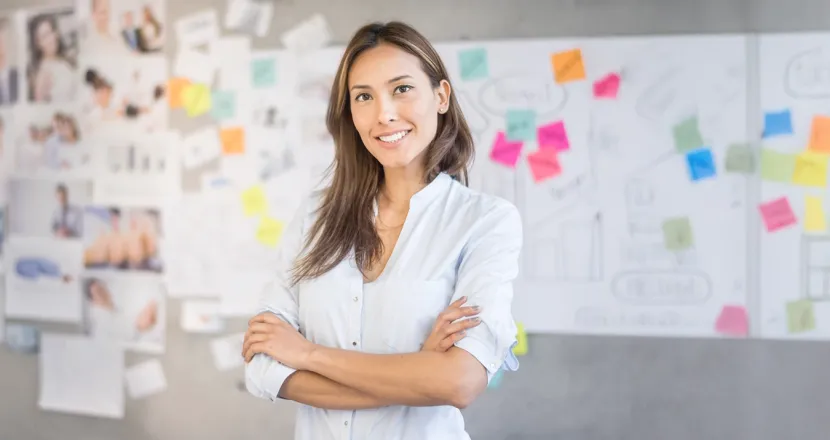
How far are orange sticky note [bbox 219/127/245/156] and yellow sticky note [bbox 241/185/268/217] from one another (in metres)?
0.14

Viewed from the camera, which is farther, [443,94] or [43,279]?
[43,279]

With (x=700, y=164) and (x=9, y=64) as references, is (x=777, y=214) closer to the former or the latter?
(x=700, y=164)

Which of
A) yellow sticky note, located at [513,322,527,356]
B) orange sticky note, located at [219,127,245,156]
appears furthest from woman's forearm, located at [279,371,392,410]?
orange sticky note, located at [219,127,245,156]

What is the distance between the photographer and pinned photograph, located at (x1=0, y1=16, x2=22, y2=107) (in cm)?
270

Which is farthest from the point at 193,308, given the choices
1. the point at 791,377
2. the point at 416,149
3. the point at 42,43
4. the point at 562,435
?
the point at 791,377

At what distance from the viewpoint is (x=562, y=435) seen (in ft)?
7.46

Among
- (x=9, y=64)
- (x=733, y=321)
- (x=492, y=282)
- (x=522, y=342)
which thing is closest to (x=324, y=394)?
(x=492, y=282)

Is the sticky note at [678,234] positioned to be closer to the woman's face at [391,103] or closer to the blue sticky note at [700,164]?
the blue sticky note at [700,164]

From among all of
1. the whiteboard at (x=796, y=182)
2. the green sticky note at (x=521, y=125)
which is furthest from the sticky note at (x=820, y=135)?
the green sticky note at (x=521, y=125)

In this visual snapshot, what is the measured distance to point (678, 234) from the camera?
7.27ft

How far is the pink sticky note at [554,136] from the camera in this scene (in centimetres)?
227

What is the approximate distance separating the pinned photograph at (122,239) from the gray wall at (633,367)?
28.0 inches

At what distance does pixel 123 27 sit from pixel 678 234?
2006 mm

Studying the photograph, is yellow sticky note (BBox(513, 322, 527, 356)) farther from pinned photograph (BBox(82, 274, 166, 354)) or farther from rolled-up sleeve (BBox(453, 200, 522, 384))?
pinned photograph (BBox(82, 274, 166, 354))
